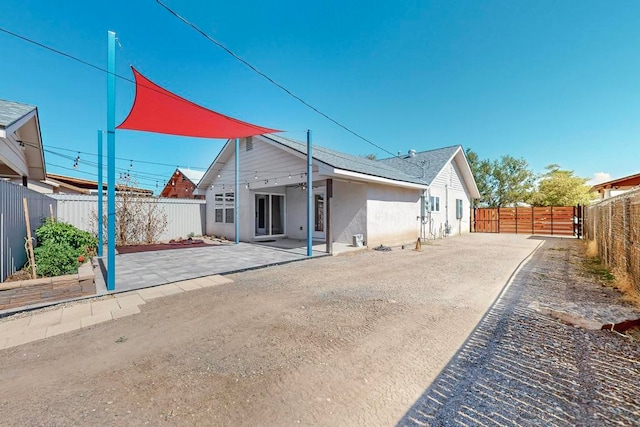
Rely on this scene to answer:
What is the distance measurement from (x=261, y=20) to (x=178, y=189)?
2214 cm

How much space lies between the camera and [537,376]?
2.19 metres

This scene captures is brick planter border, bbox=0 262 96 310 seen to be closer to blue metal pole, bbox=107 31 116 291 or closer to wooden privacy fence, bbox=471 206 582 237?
blue metal pole, bbox=107 31 116 291

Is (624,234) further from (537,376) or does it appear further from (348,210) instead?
(348,210)

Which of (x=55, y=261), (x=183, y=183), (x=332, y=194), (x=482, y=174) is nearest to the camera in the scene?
(x=55, y=261)

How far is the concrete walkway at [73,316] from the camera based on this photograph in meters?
3.10

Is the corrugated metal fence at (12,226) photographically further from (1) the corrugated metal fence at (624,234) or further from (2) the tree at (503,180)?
(2) the tree at (503,180)

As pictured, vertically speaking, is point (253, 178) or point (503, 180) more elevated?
point (503, 180)

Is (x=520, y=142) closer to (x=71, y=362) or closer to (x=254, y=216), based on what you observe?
(x=254, y=216)

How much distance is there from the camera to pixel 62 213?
10.3 meters

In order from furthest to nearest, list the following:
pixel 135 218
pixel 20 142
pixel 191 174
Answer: pixel 191 174, pixel 135 218, pixel 20 142

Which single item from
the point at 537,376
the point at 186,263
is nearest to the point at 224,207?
the point at 186,263

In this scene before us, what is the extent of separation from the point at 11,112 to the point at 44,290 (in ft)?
13.1

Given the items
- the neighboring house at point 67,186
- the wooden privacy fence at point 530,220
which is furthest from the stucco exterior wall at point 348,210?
the wooden privacy fence at point 530,220

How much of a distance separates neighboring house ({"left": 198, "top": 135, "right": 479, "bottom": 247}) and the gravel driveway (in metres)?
5.02
